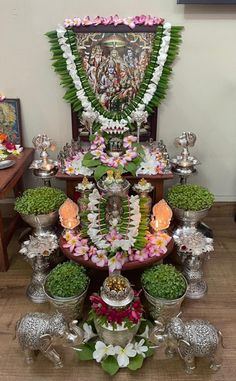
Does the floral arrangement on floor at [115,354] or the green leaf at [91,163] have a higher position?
the green leaf at [91,163]

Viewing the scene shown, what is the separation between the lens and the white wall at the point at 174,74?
2.26m

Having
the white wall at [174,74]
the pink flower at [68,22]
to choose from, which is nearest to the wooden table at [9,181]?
the white wall at [174,74]

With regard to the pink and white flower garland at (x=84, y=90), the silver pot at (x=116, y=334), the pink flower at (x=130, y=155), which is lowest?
the silver pot at (x=116, y=334)

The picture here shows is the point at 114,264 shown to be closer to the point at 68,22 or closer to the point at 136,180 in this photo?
the point at 136,180

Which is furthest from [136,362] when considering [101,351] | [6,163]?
[6,163]

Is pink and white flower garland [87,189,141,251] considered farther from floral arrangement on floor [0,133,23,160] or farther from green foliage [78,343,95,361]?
floral arrangement on floor [0,133,23,160]

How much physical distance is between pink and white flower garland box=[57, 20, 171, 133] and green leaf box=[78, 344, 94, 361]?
1351mm

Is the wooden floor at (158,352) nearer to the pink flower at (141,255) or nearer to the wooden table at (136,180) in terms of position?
the pink flower at (141,255)

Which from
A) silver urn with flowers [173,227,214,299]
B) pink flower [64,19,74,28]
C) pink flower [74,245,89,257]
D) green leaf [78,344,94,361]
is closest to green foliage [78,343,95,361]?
green leaf [78,344,94,361]

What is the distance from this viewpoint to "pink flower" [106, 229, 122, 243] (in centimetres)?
180

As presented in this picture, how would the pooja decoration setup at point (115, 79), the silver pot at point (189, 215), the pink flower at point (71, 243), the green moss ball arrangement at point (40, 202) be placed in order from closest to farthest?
the pink flower at point (71, 243) → the green moss ball arrangement at point (40, 202) → the silver pot at point (189, 215) → the pooja decoration setup at point (115, 79)

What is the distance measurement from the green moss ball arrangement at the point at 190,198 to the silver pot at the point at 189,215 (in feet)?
0.08

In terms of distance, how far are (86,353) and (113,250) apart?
50cm

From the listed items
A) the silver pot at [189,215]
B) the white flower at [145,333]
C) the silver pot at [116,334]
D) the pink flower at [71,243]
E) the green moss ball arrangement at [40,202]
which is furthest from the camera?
the silver pot at [189,215]
